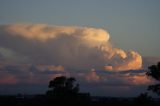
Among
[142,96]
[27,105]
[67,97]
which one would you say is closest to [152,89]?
[142,96]

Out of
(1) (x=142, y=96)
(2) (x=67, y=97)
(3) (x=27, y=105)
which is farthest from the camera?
(3) (x=27, y=105)

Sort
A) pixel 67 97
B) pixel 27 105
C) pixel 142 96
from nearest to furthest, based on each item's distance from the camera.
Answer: pixel 142 96
pixel 67 97
pixel 27 105

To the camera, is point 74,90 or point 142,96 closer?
point 142,96

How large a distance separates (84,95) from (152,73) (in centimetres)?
2912

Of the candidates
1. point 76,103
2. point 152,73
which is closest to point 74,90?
point 76,103

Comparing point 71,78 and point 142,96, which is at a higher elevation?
point 71,78

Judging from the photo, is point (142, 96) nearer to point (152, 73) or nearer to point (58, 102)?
point (152, 73)

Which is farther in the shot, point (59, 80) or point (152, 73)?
point (59, 80)

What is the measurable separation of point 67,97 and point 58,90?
2908 millimetres

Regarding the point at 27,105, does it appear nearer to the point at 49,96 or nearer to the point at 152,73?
the point at 49,96

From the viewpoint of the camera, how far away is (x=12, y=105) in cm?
13425

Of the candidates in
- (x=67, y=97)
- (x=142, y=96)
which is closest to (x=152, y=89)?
(x=142, y=96)

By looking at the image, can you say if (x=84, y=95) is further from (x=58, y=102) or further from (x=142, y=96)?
(x=142, y=96)

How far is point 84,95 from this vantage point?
4220 inches
